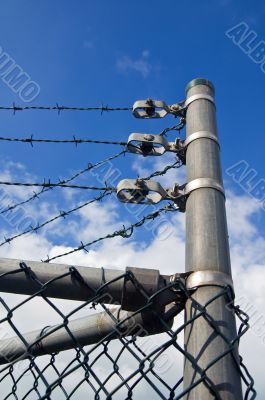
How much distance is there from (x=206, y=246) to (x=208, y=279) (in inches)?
5.8

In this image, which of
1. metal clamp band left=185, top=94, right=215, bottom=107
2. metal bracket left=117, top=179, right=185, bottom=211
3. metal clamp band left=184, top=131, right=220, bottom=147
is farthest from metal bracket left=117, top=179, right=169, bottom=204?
metal clamp band left=185, top=94, right=215, bottom=107

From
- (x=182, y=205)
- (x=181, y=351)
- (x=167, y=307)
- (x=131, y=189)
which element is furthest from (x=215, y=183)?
(x=181, y=351)

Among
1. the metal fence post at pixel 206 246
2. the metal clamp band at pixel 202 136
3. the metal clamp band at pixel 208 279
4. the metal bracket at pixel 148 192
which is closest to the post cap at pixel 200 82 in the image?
the metal fence post at pixel 206 246

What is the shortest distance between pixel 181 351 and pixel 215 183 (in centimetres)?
76

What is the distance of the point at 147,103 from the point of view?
2553 millimetres

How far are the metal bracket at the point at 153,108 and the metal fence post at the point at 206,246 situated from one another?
111mm

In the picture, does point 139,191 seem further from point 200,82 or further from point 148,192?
point 200,82

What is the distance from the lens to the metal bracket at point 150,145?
2.33 metres

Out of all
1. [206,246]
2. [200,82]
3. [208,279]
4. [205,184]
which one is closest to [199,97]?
[200,82]

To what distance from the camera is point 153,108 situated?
256cm

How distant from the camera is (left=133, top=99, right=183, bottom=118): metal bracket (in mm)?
2553

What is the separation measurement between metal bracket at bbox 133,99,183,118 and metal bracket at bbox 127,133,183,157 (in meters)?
0.26

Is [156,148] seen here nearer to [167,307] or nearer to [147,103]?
[147,103]

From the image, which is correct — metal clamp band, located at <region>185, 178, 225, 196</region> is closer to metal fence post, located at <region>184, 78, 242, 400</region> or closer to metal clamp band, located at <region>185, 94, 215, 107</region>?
metal fence post, located at <region>184, 78, 242, 400</region>
